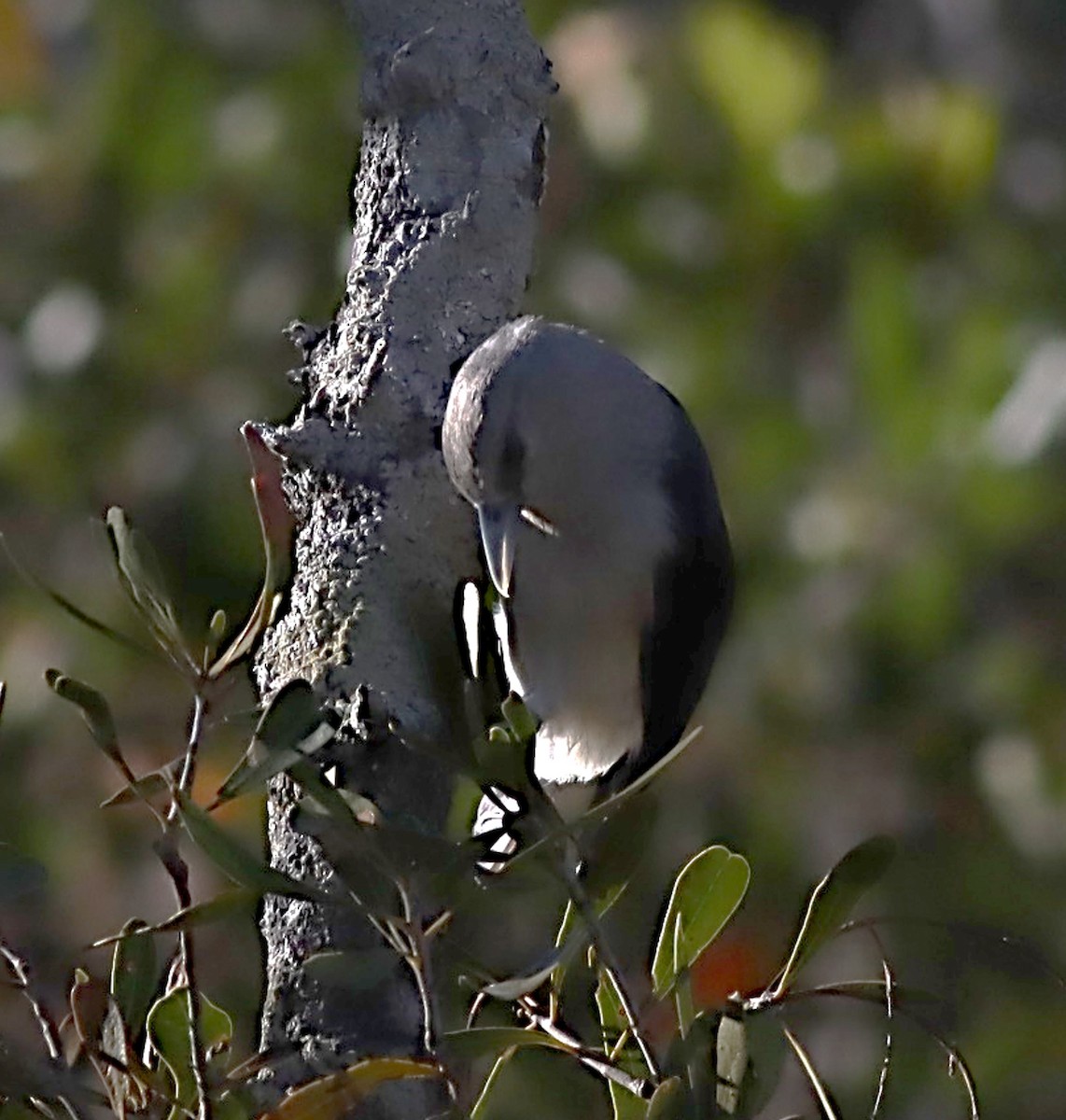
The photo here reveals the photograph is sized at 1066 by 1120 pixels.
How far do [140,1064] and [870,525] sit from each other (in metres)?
1.68

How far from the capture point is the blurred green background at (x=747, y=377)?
2293mm

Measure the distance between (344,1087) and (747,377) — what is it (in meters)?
1.83

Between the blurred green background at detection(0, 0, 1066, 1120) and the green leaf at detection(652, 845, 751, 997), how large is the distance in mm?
1280

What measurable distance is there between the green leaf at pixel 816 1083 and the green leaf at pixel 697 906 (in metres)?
0.06

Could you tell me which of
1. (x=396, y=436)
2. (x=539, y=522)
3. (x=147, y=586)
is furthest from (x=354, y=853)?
(x=539, y=522)

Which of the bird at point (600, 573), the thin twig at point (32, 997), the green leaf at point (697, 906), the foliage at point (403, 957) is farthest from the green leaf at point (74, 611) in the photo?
the bird at point (600, 573)

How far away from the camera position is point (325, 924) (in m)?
0.81

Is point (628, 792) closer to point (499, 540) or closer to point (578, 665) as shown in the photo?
point (499, 540)

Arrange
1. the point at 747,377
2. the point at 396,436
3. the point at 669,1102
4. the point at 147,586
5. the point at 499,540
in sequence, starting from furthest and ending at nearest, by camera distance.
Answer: the point at 747,377, the point at 499,540, the point at 396,436, the point at 147,586, the point at 669,1102

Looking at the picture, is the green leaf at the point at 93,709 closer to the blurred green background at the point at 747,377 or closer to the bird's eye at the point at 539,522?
the bird's eye at the point at 539,522

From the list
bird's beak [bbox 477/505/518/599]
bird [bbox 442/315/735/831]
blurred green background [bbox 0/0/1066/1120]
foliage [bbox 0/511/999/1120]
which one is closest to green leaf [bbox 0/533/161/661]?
foliage [bbox 0/511/999/1120]

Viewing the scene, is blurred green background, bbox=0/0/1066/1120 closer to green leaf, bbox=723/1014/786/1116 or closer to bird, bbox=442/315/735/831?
bird, bbox=442/315/735/831

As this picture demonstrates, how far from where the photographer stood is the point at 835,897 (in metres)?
0.75

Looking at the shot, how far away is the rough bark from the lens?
2.66 ft
